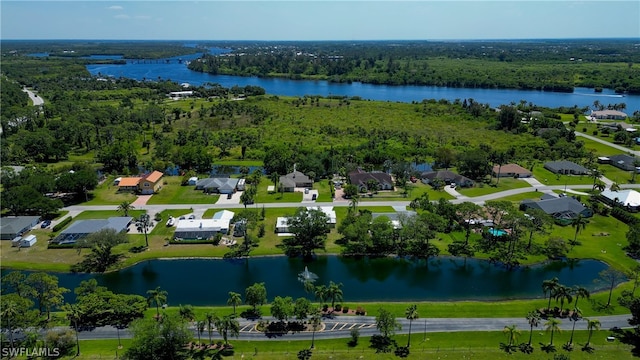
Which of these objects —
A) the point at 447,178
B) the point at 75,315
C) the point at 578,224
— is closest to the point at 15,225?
the point at 75,315

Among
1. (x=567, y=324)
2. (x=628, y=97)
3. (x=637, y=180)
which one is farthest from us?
(x=628, y=97)

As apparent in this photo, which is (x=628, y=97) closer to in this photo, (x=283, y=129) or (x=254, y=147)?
(x=283, y=129)

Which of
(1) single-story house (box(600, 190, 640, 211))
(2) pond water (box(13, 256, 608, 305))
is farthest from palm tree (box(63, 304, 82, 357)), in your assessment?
(1) single-story house (box(600, 190, 640, 211))

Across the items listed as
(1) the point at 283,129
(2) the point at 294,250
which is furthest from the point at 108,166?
(2) the point at 294,250

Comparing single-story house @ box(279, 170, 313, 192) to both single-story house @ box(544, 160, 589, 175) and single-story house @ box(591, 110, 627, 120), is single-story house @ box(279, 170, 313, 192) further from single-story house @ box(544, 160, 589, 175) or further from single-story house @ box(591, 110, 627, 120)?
single-story house @ box(591, 110, 627, 120)

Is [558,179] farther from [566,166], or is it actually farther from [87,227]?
[87,227]

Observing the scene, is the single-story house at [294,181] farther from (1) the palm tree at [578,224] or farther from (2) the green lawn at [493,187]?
(1) the palm tree at [578,224]
